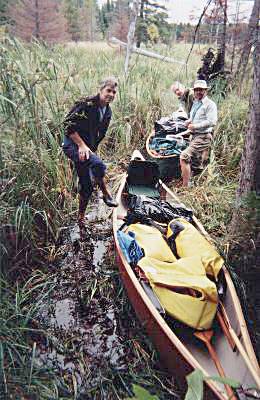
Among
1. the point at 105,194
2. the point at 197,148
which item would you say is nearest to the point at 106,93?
the point at 105,194

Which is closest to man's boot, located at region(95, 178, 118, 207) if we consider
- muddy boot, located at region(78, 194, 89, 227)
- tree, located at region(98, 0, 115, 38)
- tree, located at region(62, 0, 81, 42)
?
muddy boot, located at region(78, 194, 89, 227)

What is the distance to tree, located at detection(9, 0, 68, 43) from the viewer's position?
16750mm

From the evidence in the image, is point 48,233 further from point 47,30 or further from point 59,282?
point 47,30

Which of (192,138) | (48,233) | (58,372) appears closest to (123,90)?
(192,138)

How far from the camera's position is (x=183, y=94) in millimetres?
5664

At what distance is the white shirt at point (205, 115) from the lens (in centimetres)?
446

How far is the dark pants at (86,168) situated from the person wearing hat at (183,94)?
2.97 metres

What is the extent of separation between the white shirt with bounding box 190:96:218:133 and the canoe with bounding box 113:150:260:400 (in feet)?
8.91

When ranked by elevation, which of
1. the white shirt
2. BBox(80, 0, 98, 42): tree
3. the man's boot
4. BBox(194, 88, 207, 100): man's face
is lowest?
the man's boot

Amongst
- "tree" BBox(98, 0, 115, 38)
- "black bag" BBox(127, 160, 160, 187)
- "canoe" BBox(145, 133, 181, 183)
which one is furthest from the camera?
"tree" BBox(98, 0, 115, 38)

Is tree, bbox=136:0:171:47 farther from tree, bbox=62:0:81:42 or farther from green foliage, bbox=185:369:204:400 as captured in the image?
green foliage, bbox=185:369:204:400

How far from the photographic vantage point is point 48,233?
3.21 m

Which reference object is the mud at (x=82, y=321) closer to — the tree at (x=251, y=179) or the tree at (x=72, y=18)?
the tree at (x=251, y=179)

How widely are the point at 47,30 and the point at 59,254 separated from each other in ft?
59.8
